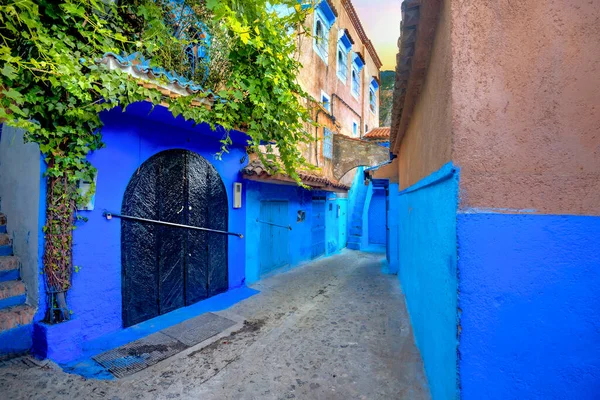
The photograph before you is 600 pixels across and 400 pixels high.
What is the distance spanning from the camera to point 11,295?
12.2 ft

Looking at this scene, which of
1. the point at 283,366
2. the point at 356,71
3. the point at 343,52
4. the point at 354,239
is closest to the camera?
the point at 283,366

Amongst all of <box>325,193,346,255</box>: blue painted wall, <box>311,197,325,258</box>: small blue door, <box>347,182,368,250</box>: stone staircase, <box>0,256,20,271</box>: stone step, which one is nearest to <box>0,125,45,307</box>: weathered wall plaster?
<box>0,256,20,271</box>: stone step

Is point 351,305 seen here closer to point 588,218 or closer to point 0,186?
point 588,218

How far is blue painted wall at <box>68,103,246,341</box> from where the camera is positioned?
13.0 feet

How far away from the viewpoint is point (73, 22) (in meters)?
3.76

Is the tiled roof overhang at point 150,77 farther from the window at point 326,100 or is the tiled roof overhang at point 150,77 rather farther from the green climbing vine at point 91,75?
the window at point 326,100

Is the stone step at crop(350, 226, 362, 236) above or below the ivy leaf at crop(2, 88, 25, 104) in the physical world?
below

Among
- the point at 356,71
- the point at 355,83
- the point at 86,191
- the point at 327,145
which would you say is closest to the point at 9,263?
the point at 86,191

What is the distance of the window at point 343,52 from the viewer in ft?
48.2

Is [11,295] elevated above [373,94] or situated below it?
below

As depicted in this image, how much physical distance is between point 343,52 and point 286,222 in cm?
1046

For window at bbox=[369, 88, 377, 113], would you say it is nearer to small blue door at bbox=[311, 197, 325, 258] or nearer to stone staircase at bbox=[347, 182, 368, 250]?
stone staircase at bbox=[347, 182, 368, 250]

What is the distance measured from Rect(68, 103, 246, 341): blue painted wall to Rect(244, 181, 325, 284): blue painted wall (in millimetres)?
2800

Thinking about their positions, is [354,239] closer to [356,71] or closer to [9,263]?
[356,71]
